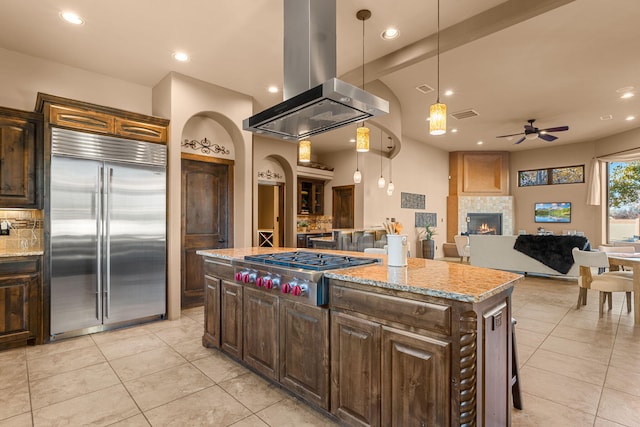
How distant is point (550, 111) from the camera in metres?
6.25

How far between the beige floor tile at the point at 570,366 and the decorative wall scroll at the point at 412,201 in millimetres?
5997

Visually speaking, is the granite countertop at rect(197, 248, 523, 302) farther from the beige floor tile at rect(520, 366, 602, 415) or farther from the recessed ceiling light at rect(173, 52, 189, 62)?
the recessed ceiling light at rect(173, 52, 189, 62)

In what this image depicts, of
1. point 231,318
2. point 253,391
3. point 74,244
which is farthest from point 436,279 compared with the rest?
point 74,244

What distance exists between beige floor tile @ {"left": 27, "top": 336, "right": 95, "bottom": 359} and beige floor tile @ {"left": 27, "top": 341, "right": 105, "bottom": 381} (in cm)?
7

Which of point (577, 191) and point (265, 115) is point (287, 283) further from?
point (577, 191)

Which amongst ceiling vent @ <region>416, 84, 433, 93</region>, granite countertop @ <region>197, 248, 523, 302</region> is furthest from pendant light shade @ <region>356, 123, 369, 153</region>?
ceiling vent @ <region>416, 84, 433, 93</region>

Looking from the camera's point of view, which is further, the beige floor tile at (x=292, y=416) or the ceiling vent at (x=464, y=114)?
the ceiling vent at (x=464, y=114)

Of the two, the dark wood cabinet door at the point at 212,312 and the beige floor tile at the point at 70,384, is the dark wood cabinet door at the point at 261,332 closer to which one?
the dark wood cabinet door at the point at 212,312

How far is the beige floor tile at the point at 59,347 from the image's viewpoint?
2.97m

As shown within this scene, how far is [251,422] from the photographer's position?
6.39 ft

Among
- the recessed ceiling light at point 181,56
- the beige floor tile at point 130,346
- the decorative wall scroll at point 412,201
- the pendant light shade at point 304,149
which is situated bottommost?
the beige floor tile at point 130,346

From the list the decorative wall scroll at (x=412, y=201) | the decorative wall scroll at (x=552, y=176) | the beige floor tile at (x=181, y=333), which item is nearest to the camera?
the beige floor tile at (x=181, y=333)

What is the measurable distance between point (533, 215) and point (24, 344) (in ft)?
37.5

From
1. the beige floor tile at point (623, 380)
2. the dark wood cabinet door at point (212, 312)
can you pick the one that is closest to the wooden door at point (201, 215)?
the dark wood cabinet door at point (212, 312)
